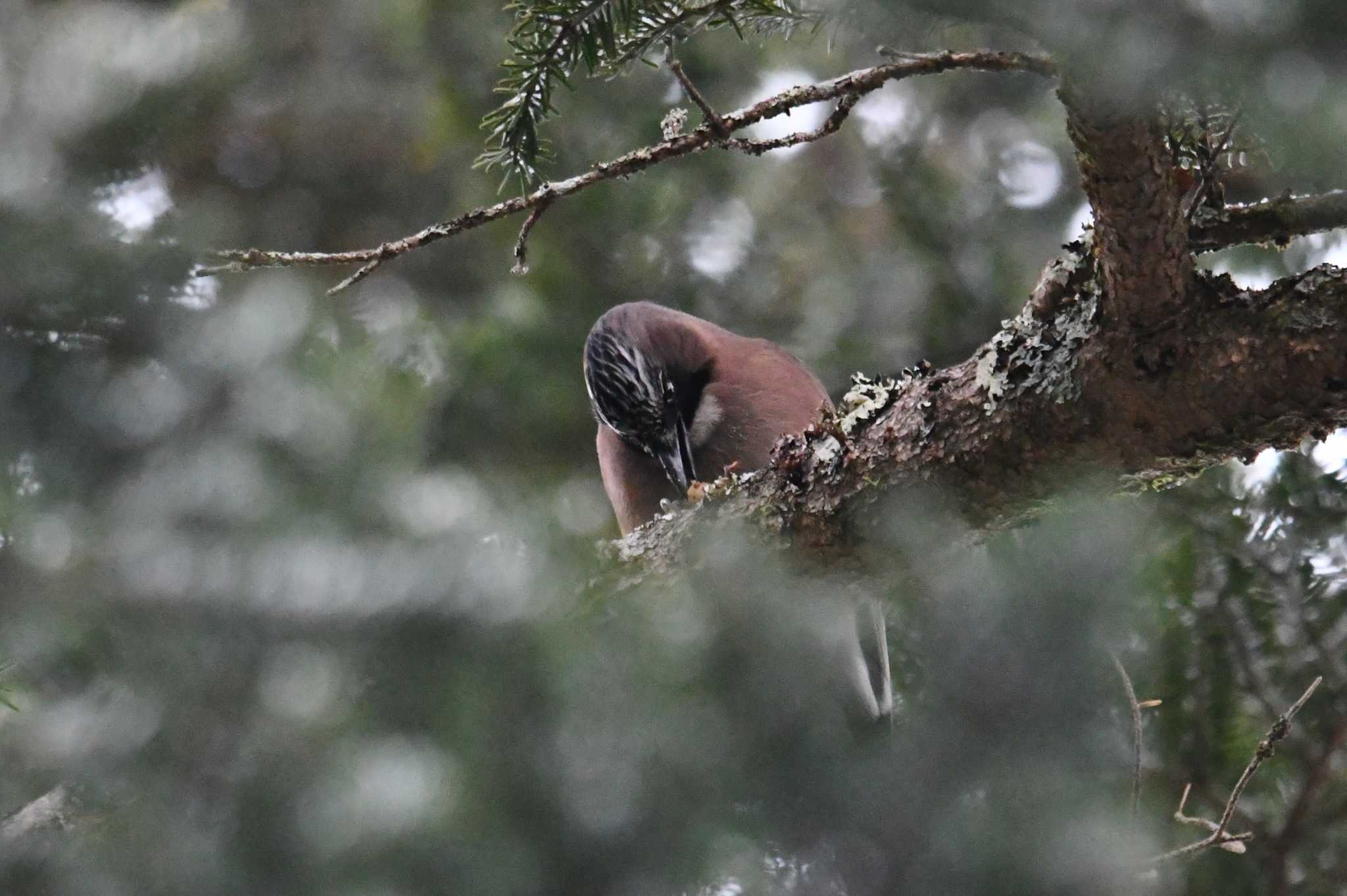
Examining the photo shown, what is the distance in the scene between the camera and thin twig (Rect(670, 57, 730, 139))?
1612 mm

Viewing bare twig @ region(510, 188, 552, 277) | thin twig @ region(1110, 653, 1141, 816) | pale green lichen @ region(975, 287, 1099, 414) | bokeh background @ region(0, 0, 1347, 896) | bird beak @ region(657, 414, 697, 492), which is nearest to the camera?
bokeh background @ region(0, 0, 1347, 896)

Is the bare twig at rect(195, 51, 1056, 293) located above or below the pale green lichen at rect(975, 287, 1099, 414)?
above

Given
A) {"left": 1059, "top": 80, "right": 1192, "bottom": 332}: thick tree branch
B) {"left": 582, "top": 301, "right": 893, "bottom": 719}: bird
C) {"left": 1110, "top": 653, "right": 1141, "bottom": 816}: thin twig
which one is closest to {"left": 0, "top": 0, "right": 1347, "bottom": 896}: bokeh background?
{"left": 1110, "top": 653, "right": 1141, "bottom": 816}: thin twig

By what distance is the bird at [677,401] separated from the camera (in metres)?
3.87

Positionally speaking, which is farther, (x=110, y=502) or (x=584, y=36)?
(x=110, y=502)

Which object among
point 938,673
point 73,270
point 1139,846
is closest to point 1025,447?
point 938,673

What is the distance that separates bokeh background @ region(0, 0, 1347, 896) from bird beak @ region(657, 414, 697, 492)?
51 centimetres

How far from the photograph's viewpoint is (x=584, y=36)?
1.55 metres

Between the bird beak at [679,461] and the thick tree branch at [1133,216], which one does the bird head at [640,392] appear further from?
the thick tree branch at [1133,216]

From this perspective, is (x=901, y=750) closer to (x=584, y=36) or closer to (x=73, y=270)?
(x=584, y=36)

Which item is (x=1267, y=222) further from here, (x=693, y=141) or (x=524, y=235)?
(x=524, y=235)

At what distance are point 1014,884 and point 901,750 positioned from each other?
0.18 meters

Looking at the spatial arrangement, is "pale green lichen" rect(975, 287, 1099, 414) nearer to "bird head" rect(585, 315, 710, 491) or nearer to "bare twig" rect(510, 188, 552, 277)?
"bare twig" rect(510, 188, 552, 277)

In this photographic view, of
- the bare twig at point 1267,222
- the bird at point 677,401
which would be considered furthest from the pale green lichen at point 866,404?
the bird at point 677,401
